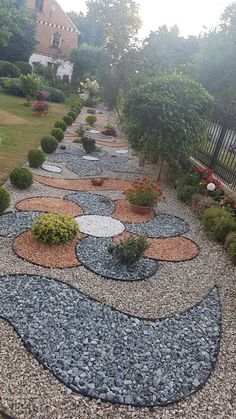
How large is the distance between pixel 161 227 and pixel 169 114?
4.15 meters

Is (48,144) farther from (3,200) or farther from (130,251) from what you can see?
(130,251)

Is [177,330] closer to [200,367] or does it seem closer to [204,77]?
[200,367]

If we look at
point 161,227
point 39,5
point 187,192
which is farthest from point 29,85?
point 39,5

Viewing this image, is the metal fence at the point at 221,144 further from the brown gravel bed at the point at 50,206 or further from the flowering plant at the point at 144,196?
the brown gravel bed at the point at 50,206

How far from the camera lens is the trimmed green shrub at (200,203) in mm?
9695

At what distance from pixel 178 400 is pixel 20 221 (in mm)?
5273

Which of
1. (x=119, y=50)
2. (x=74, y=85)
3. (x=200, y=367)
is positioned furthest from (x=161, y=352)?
(x=74, y=85)

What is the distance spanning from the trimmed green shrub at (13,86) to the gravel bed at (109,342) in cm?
2644

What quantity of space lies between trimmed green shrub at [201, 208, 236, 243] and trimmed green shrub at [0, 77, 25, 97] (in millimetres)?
24504

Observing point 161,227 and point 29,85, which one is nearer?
point 161,227

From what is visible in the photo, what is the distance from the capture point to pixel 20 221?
783 cm

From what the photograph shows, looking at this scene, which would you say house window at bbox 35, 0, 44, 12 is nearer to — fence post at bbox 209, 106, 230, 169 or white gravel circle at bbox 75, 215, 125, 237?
fence post at bbox 209, 106, 230, 169

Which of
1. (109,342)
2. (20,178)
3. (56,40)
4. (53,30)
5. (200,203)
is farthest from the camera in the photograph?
(56,40)

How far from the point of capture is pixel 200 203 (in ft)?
32.1
